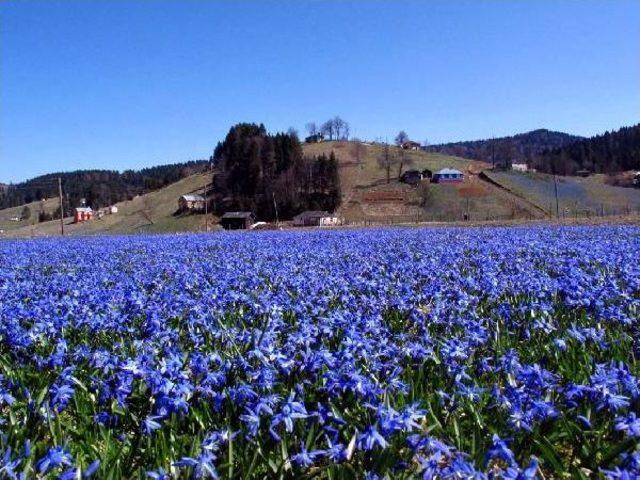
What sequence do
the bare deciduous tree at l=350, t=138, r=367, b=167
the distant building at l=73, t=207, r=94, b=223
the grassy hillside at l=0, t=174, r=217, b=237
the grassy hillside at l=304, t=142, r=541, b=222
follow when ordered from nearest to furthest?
1. the grassy hillside at l=304, t=142, r=541, b=222
2. the grassy hillside at l=0, t=174, r=217, b=237
3. the distant building at l=73, t=207, r=94, b=223
4. the bare deciduous tree at l=350, t=138, r=367, b=167

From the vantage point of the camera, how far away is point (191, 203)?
118m

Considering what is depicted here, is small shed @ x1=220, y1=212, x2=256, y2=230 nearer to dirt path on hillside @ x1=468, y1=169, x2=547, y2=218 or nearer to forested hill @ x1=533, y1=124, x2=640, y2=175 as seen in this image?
dirt path on hillside @ x1=468, y1=169, x2=547, y2=218

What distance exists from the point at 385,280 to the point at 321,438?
606cm

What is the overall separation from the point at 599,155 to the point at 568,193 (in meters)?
76.0

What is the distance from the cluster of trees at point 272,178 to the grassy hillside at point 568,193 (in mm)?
34354

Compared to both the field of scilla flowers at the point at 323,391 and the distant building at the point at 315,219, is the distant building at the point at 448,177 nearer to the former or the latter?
the distant building at the point at 315,219

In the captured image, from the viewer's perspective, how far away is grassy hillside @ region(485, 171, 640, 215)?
92625mm

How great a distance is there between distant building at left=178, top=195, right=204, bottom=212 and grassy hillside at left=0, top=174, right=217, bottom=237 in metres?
2.77

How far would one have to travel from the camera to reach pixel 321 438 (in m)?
3.81

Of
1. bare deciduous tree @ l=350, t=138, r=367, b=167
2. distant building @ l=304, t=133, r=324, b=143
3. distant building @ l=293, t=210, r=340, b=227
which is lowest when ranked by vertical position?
distant building @ l=293, t=210, r=340, b=227

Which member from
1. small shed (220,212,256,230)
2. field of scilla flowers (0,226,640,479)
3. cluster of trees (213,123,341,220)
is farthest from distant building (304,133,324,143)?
field of scilla flowers (0,226,640,479)

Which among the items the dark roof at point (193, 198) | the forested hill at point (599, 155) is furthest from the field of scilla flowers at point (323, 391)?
the forested hill at point (599, 155)

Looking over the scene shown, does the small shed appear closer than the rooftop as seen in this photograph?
Yes

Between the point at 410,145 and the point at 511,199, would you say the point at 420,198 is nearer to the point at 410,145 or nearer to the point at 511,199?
the point at 511,199
